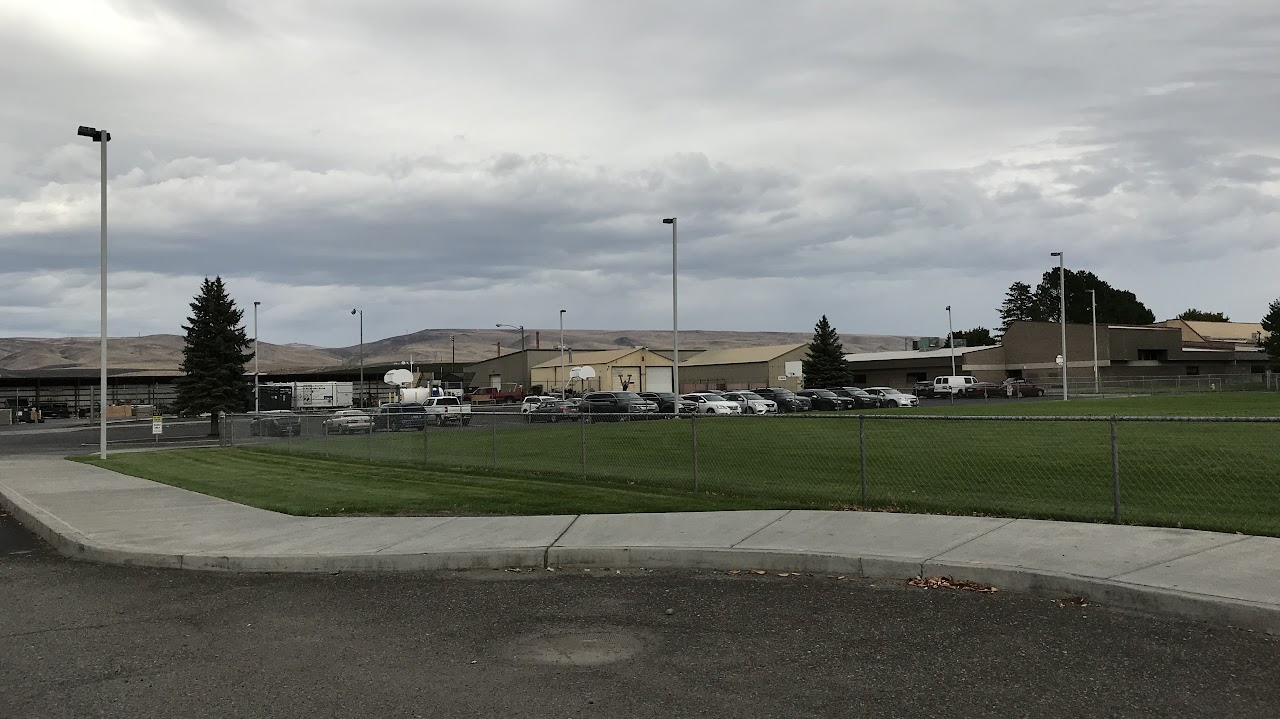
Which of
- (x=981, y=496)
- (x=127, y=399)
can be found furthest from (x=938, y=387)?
(x=127, y=399)

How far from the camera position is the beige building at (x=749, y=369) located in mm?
94875

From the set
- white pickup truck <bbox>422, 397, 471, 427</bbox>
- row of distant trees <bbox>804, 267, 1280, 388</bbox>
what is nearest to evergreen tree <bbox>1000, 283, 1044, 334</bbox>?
row of distant trees <bbox>804, 267, 1280, 388</bbox>

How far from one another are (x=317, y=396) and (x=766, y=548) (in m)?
78.9

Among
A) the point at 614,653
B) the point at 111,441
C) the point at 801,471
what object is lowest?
the point at 111,441

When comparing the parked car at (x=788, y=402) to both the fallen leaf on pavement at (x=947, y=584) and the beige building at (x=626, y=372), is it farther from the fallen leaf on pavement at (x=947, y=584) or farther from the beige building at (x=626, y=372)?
the fallen leaf on pavement at (x=947, y=584)

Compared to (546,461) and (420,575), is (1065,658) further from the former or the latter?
(546,461)

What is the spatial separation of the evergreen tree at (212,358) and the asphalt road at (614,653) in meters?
46.5

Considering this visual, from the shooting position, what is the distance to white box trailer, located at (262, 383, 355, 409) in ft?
265

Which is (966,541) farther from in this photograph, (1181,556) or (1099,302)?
(1099,302)

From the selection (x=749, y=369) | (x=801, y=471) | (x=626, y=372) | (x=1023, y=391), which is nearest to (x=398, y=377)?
(x=626, y=372)

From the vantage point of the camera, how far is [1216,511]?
36.2 ft

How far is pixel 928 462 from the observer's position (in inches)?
688

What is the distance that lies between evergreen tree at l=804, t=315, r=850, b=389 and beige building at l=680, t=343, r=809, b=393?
100 cm

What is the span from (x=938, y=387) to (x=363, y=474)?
236 ft
